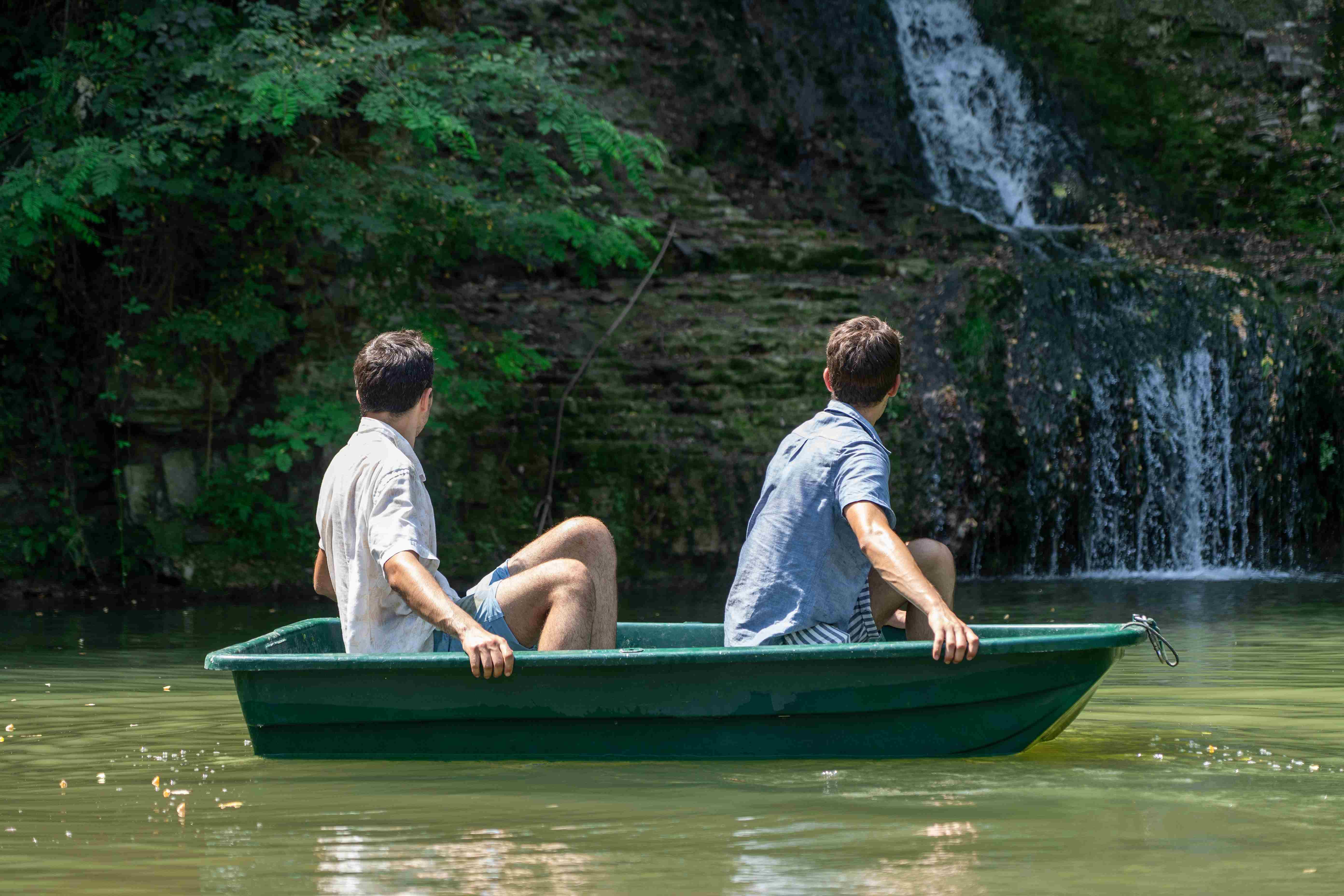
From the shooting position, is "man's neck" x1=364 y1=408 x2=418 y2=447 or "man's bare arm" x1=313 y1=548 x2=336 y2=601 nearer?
"man's neck" x1=364 y1=408 x2=418 y2=447

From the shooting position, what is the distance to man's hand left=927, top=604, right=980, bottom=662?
4.49 metres

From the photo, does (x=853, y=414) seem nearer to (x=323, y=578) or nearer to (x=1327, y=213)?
(x=323, y=578)

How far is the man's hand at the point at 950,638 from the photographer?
4488 mm

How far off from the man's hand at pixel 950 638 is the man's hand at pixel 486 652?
1162mm

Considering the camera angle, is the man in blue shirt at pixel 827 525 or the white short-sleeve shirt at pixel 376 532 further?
the man in blue shirt at pixel 827 525

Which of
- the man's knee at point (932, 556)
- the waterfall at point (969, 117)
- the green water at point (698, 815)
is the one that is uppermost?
the waterfall at point (969, 117)

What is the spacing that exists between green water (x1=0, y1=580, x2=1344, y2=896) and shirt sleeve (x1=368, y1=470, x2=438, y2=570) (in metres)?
0.67

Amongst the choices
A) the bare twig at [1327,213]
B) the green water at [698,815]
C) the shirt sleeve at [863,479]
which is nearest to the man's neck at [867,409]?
the shirt sleeve at [863,479]

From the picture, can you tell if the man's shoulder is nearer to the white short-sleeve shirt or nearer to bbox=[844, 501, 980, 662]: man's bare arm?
the white short-sleeve shirt

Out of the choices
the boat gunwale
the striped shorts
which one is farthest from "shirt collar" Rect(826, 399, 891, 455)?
the boat gunwale

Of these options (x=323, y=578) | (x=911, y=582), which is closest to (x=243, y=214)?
→ (x=323, y=578)

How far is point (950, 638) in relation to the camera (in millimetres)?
4500

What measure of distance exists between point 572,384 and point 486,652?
954 cm

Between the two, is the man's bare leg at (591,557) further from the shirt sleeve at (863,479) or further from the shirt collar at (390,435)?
the shirt sleeve at (863,479)
